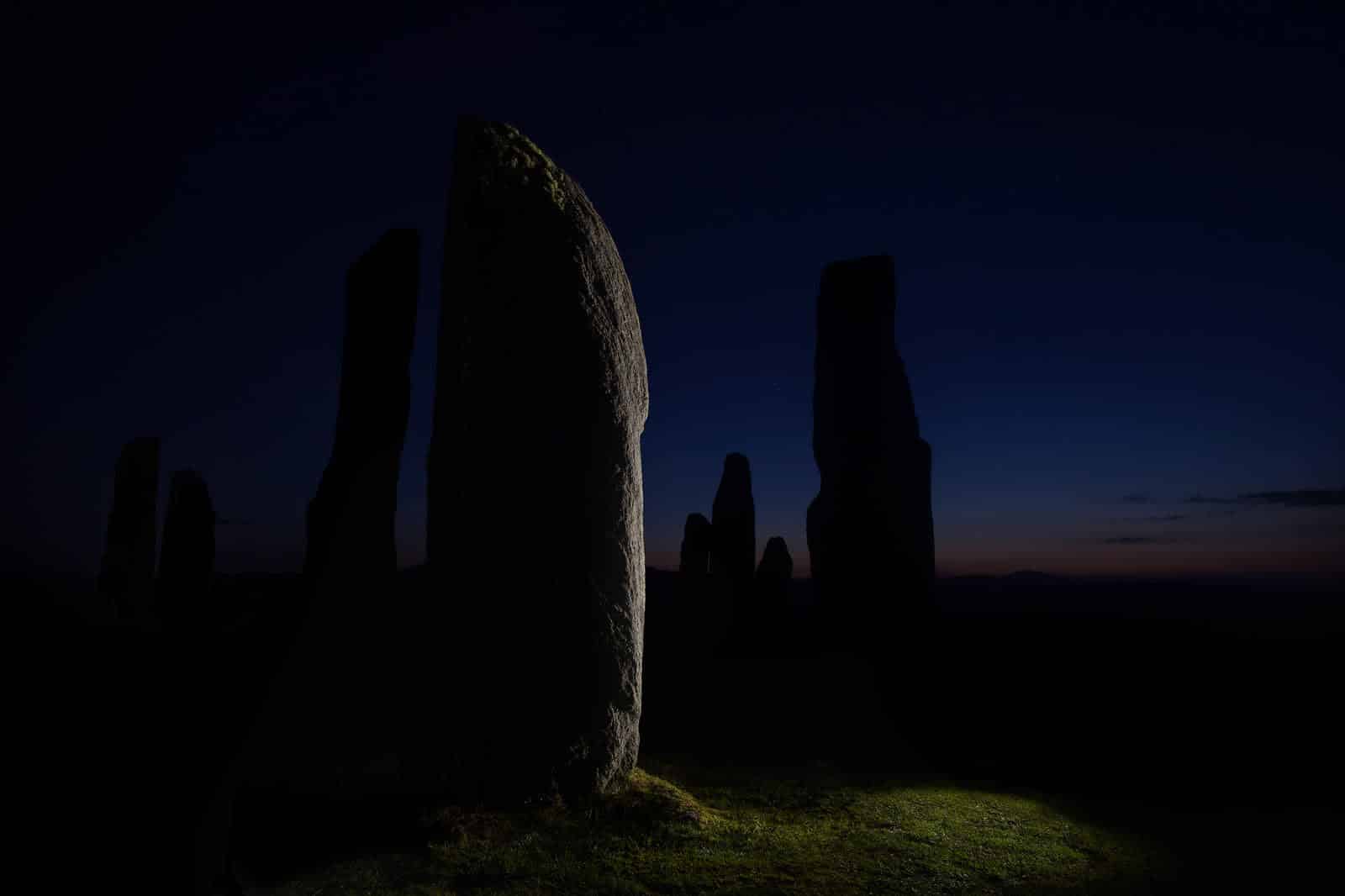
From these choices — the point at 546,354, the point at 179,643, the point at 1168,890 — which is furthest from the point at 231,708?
the point at 1168,890

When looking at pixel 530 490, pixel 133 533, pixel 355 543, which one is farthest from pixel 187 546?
pixel 530 490

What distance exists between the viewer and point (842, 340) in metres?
21.7

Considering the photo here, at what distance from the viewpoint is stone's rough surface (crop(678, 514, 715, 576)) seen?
21.9 metres

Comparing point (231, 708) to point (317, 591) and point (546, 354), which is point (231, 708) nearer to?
point (317, 591)

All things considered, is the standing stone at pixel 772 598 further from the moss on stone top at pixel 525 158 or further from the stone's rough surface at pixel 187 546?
the moss on stone top at pixel 525 158

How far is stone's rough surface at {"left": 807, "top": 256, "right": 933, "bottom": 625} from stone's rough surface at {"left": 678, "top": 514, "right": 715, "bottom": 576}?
3085 mm

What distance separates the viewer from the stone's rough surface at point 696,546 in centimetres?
2192

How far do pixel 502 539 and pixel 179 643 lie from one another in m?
2.89

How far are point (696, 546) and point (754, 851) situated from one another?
16.2m

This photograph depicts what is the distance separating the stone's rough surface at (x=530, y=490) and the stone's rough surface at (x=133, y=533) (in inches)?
573

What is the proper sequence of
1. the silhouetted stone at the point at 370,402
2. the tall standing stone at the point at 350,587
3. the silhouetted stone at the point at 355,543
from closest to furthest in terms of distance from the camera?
the tall standing stone at the point at 350,587 → the silhouetted stone at the point at 355,543 → the silhouetted stone at the point at 370,402

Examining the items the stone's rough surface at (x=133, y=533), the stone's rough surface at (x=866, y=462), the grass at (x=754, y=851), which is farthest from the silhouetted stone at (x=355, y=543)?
the stone's rough surface at (x=866, y=462)

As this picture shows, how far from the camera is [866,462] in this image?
21.0m

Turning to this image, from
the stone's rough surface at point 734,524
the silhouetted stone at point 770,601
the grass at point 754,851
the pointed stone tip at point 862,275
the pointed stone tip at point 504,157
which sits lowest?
the grass at point 754,851
